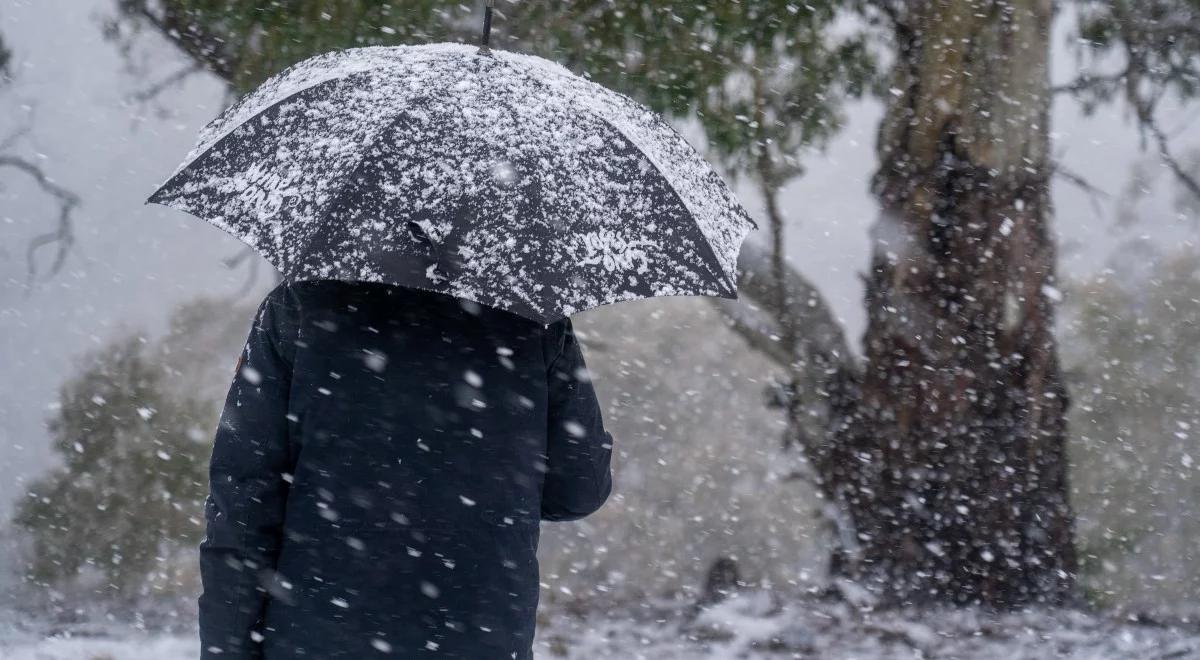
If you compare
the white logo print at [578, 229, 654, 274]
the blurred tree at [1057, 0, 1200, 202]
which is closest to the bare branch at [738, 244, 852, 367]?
the blurred tree at [1057, 0, 1200, 202]

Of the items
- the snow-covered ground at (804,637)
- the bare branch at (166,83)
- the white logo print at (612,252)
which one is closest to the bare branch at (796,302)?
the snow-covered ground at (804,637)

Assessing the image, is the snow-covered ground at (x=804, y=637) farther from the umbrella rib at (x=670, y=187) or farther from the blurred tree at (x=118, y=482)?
the umbrella rib at (x=670, y=187)

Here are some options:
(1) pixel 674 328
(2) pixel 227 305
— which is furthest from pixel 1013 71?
(2) pixel 227 305

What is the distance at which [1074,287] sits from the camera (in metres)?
6.30

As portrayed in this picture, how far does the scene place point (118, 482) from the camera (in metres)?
5.29

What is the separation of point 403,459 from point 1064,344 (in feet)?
18.3

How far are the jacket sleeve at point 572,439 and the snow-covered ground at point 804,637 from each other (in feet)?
8.08

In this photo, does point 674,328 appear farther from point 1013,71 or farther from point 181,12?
point 181,12

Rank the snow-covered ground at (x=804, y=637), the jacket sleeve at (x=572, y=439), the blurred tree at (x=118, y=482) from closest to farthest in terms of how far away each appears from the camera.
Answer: the jacket sleeve at (x=572, y=439) → the snow-covered ground at (x=804, y=637) → the blurred tree at (x=118, y=482)

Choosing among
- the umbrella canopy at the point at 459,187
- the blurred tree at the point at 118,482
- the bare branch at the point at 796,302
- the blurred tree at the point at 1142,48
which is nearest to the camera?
the umbrella canopy at the point at 459,187

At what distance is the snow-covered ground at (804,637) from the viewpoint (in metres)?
3.79

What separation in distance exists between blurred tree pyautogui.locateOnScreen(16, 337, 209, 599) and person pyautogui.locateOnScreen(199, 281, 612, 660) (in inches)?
154

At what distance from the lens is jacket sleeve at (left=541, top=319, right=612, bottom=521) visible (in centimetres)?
152

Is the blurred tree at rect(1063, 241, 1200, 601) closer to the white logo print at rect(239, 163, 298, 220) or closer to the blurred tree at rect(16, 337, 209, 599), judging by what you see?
the blurred tree at rect(16, 337, 209, 599)
